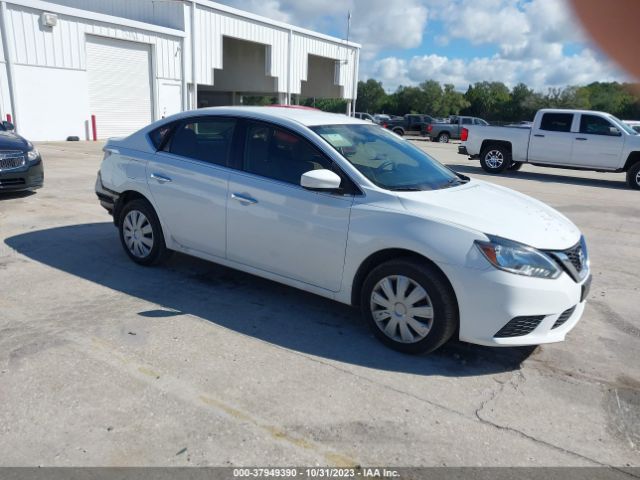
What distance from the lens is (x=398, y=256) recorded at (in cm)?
410

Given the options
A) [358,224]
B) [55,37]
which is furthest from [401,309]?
[55,37]

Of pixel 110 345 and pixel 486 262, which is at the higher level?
pixel 486 262

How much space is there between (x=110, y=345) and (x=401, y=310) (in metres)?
2.12

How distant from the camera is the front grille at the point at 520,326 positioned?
3.74 meters

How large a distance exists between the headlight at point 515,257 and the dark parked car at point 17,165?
776 cm

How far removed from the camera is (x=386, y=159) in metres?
4.78

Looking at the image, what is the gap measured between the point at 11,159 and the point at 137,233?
4.43m

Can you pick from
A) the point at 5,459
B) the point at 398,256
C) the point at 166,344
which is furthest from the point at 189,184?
the point at 5,459

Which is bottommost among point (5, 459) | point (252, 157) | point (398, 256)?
point (5, 459)

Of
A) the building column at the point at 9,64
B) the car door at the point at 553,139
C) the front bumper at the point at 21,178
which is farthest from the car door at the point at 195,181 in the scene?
the building column at the point at 9,64

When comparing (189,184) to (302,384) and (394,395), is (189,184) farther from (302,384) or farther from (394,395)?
(394,395)

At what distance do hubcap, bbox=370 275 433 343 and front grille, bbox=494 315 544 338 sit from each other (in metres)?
0.49

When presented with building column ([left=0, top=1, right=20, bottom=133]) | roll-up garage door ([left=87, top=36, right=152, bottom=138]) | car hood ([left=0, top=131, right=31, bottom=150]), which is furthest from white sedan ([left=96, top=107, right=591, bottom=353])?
roll-up garage door ([left=87, top=36, right=152, bottom=138])

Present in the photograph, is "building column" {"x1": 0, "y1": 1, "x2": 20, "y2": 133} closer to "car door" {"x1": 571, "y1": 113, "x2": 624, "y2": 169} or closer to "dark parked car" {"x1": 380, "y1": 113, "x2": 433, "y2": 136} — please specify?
"car door" {"x1": 571, "y1": 113, "x2": 624, "y2": 169}
